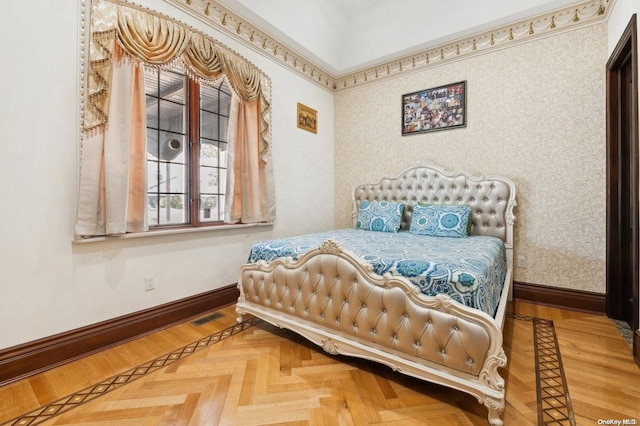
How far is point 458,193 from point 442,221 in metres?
0.52

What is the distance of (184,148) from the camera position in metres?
2.69

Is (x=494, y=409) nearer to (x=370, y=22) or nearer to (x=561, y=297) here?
(x=561, y=297)

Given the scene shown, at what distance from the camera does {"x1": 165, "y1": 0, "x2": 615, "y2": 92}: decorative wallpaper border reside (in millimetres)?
2684

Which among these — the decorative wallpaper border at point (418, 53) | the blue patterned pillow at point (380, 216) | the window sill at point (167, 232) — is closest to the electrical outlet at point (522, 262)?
the blue patterned pillow at point (380, 216)

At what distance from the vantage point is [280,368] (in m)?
1.85

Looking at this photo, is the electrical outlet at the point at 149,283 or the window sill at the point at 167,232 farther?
the electrical outlet at the point at 149,283

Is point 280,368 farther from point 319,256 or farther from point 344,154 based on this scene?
point 344,154

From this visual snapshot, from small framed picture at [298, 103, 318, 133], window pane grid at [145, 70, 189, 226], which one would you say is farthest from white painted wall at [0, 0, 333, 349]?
small framed picture at [298, 103, 318, 133]

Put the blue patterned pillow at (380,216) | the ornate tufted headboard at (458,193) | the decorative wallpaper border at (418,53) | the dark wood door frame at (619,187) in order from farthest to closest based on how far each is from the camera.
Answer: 1. the blue patterned pillow at (380,216)
2. the ornate tufted headboard at (458,193)
3. the decorative wallpaper border at (418,53)
4. the dark wood door frame at (619,187)

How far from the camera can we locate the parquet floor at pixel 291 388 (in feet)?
4.68

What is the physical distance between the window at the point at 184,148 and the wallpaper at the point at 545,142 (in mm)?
2464

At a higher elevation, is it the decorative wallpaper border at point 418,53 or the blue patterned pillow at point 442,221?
the decorative wallpaper border at point 418,53

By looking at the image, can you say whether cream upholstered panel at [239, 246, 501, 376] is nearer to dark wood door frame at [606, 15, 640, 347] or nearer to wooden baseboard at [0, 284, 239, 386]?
→ wooden baseboard at [0, 284, 239, 386]

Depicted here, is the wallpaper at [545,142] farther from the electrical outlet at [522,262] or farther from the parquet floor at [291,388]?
the parquet floor at [291,388]
